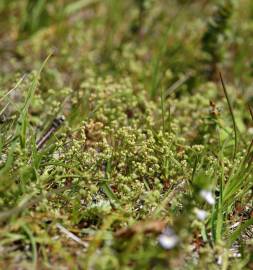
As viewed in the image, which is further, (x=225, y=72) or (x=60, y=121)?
(x=225, y=72)

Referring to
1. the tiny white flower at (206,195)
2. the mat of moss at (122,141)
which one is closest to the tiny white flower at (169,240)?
the mat of moss at (122,141)

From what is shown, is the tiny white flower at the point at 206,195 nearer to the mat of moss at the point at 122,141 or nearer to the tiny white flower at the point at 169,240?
the mat of moss at the point at 122,141

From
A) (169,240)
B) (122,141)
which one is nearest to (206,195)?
(169,240)

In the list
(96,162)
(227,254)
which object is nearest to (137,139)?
(96,162)

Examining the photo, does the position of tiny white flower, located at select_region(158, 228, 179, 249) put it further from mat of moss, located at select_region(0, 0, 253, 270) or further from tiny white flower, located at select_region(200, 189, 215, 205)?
tiny white flower, located at select_region(200, 189, 215, 205)

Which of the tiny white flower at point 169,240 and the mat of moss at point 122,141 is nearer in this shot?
the tiny white flower at point 169,240

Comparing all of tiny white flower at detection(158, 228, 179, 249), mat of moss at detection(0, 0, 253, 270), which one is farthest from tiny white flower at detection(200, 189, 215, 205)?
tiny white flower at detection(158, 228, 179, 249)

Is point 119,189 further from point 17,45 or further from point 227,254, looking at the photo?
point 17,45

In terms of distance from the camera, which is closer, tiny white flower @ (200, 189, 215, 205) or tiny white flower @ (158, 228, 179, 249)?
tiny white flower @ (158, 228, 179, 249)
